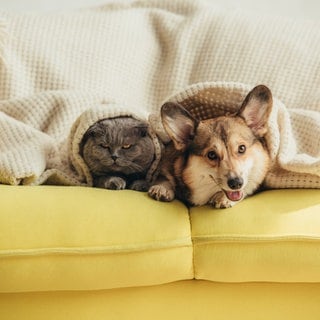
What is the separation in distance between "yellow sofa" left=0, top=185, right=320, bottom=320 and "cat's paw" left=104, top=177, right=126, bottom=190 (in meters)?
0.13

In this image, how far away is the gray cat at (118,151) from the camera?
154cm

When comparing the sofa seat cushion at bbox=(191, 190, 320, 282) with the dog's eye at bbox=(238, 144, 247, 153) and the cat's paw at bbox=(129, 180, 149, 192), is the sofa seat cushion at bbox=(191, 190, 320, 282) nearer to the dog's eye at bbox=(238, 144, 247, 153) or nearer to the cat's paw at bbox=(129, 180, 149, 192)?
the dog's eye at bbox=(238, 144, 247, 153)

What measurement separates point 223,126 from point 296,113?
13.7 inches

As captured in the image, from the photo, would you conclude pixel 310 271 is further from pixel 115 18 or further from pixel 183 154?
pixel 115 18

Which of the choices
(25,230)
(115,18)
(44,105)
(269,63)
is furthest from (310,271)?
(115,18)

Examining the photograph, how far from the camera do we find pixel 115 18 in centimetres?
203

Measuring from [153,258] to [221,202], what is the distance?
0.76 feet

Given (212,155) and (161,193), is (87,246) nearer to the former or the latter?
(161,193)

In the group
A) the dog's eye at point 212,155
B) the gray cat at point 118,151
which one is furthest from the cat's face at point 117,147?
the dog's eye at point 212,155

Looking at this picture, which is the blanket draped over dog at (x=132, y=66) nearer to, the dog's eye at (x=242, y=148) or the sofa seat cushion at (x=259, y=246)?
the dog's eye at (x=242, y=148)

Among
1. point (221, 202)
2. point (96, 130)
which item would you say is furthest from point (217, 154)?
point (96, 130)

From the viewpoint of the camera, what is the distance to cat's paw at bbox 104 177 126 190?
4.93ft

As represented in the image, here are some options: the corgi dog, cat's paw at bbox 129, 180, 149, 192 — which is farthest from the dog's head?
cat's paw at bbox 129, 180, 149, 192

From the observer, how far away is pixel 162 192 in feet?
4.58
